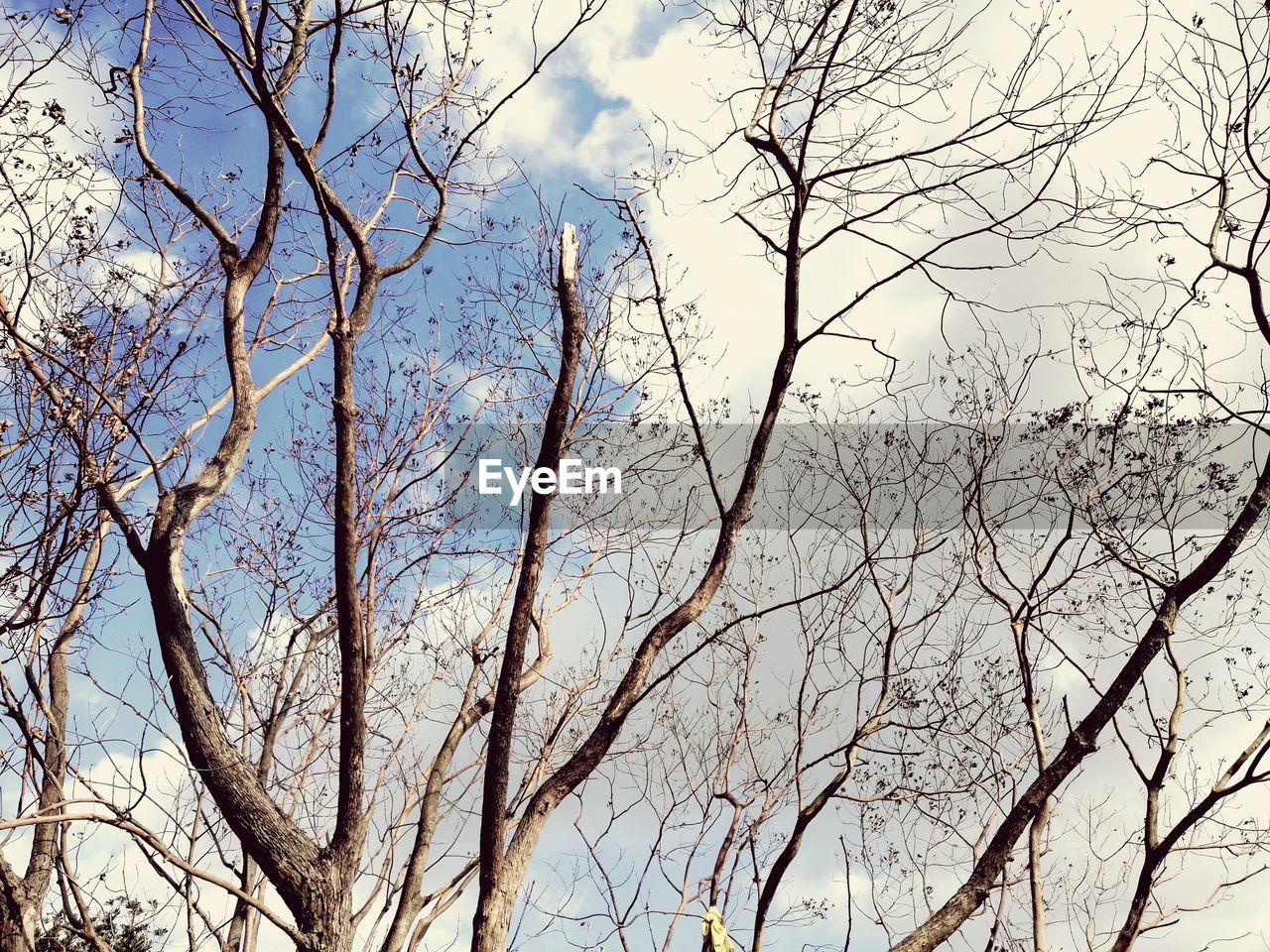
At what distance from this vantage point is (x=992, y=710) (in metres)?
6.19

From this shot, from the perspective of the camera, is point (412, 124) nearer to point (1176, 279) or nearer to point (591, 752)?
point (591, 752)

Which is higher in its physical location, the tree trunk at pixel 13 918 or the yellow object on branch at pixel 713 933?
the tree trunk at pixel 13 918

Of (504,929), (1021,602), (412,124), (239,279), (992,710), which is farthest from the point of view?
(992,710)

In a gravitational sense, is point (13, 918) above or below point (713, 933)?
above

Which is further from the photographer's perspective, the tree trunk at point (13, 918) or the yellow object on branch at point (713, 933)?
the tree trunk at point (13, 918)

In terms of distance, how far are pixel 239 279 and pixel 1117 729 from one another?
484 centimetres

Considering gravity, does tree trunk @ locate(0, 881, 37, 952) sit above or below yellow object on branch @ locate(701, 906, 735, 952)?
above

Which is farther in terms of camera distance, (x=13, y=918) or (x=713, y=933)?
(x=13, y=918)

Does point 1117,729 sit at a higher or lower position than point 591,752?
higher

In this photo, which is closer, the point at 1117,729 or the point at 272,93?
the point at 272,93

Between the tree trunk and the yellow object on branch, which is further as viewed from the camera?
the tree trunk

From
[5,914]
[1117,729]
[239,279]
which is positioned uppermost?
[239,279]

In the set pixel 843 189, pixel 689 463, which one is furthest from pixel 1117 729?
pixel 843 189

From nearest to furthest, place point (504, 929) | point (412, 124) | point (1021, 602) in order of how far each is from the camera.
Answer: point (504, 929) < point (412, 124) < point (1021, 602)
